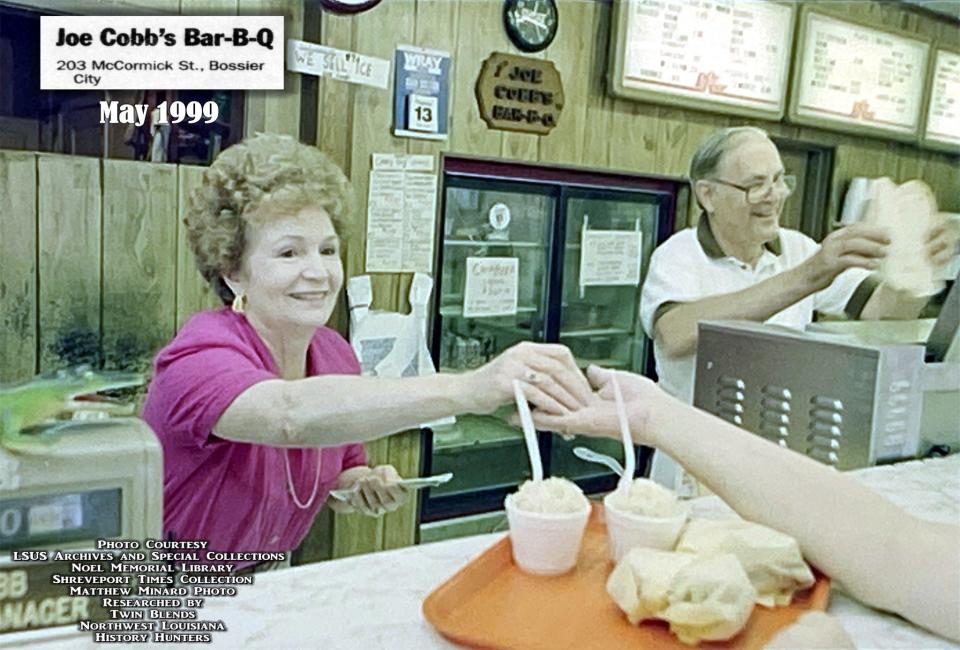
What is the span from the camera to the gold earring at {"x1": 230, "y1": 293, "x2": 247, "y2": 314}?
73 centimetres

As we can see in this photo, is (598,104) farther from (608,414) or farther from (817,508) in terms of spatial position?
(817,508)

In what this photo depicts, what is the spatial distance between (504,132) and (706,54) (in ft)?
1.10

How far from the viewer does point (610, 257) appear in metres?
1.03

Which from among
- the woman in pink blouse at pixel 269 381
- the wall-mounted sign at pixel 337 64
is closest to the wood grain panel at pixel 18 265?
the woman in pink blouse at pixel 269 381

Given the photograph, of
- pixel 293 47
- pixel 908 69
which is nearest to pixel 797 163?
pixel 908 69

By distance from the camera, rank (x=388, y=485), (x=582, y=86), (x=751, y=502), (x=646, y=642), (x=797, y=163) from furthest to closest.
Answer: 1. (x=797, y=163)
2. (x=582, y=86)
3. (x=388, y=485)
4. (x=751, y=502)
5. (x=646, y=642)

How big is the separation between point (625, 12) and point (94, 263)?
2.27 ft

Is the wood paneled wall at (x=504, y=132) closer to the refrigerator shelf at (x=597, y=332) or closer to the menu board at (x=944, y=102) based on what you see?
the menu board at (x=944, y=102)

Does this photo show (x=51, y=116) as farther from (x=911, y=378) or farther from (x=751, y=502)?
(x=911, y=378)

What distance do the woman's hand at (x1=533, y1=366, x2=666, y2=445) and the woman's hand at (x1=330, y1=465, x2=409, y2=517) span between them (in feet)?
0.68

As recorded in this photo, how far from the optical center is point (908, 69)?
3.76 feet

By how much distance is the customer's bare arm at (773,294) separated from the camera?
0.99 metres

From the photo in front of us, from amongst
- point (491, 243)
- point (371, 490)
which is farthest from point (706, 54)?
point (371, 490)

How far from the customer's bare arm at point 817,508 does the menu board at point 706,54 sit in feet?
1.52
